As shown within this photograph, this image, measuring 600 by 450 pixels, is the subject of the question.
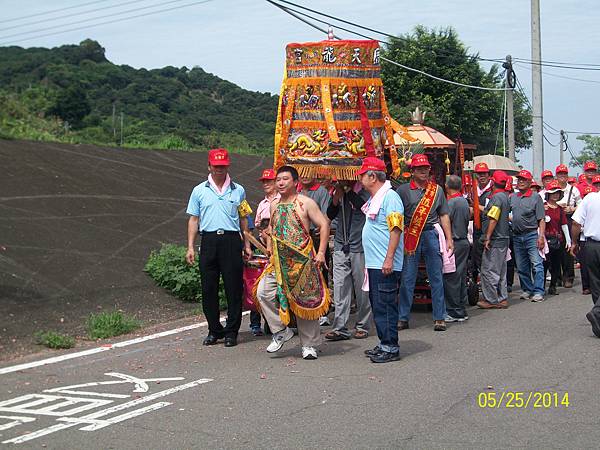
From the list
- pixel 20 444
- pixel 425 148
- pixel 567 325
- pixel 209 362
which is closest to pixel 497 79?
pixel 425 148

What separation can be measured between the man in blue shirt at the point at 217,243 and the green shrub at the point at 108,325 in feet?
4.11

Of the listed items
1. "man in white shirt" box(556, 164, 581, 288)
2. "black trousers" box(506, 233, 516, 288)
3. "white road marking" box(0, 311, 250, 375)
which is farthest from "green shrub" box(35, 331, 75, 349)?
"man in white shirt" box(556, 164, 581, 288)

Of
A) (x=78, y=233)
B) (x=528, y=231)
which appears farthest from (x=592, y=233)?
(x=78, y=233)

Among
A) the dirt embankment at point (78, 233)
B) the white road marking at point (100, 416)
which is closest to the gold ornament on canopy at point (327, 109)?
the dirt embankment at point (78, 233)

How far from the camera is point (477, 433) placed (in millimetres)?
6227

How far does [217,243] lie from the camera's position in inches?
389

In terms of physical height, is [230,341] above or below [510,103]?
below

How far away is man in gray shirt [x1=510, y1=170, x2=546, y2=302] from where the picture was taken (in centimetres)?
1384

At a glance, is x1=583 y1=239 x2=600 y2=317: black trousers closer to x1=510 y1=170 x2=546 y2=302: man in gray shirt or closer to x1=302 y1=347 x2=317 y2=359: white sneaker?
x1=510 y1=170 x2=546 y2=302: man in gray shirt

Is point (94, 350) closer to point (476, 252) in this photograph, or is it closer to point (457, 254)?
point (457, 254)

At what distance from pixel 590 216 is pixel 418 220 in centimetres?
198

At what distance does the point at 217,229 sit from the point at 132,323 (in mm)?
1876
